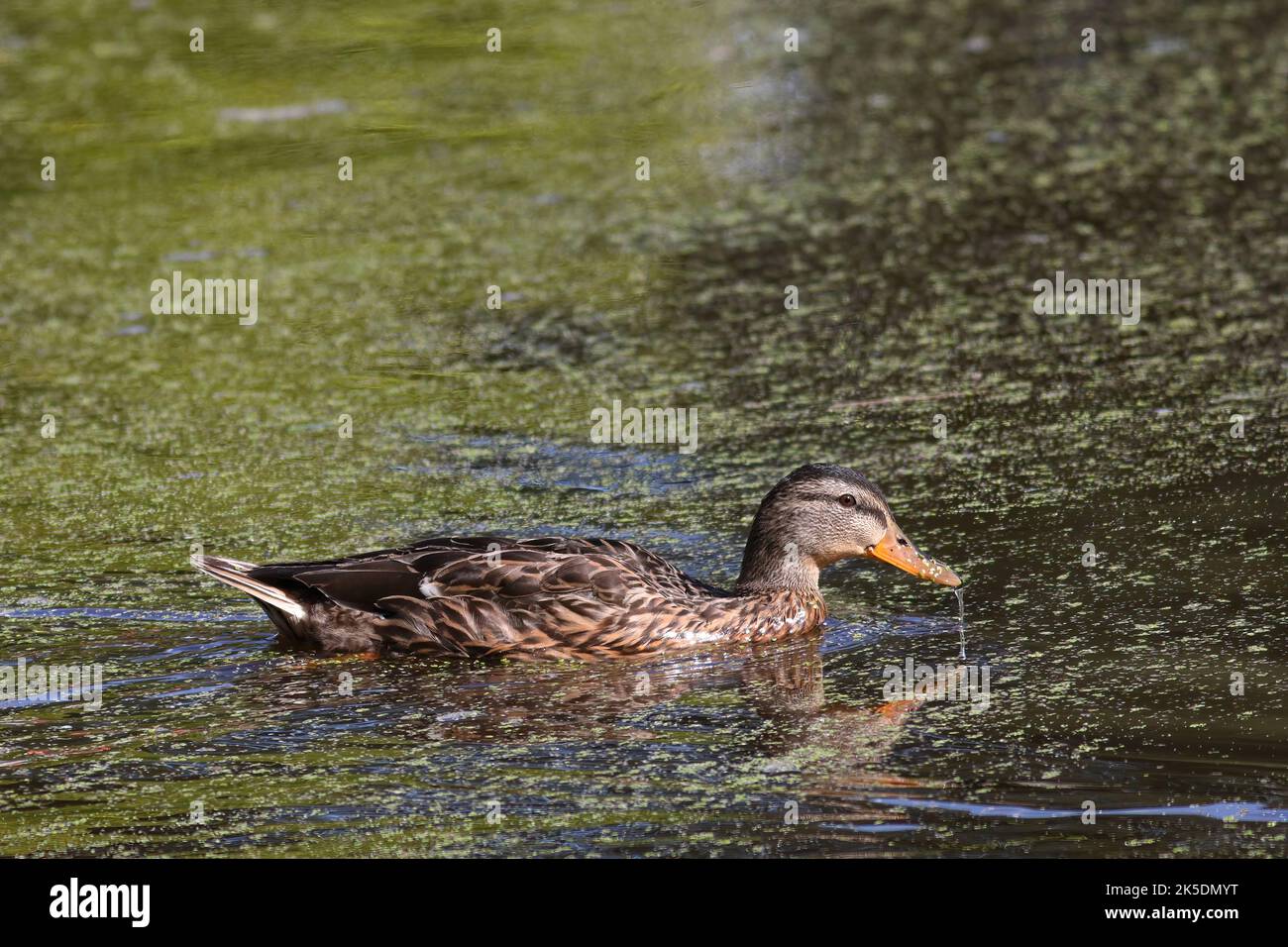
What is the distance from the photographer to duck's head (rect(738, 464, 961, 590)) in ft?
22.6

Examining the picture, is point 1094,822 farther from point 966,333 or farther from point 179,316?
point 179,316

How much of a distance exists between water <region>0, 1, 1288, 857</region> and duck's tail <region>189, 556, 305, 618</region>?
0.60 feet

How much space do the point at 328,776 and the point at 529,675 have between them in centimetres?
111

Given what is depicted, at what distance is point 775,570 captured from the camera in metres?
6.91

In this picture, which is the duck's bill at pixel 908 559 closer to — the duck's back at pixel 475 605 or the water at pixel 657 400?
the water at pixel 657 400

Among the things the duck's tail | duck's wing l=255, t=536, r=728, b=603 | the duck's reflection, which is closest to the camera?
the duck's reflection

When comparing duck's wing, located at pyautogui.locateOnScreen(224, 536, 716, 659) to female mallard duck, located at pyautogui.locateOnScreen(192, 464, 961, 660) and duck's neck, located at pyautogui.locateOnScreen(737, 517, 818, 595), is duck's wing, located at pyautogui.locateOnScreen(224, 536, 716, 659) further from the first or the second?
duck's neck, located at pyautogui.locateOnScreen(737, 517, 818, 595)

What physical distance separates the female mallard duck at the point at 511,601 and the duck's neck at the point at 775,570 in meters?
0.06

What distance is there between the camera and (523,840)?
197 inches

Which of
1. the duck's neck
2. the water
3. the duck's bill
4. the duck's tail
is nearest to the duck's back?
the duck's tail

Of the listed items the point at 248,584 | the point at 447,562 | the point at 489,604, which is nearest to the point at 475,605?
the point at 489,604

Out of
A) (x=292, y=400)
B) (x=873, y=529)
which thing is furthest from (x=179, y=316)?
(x=873, y=529)

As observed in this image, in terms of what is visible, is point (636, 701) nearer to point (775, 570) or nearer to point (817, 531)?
point (775, 570)

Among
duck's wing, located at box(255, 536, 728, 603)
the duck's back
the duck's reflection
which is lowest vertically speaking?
the duck's reflection
